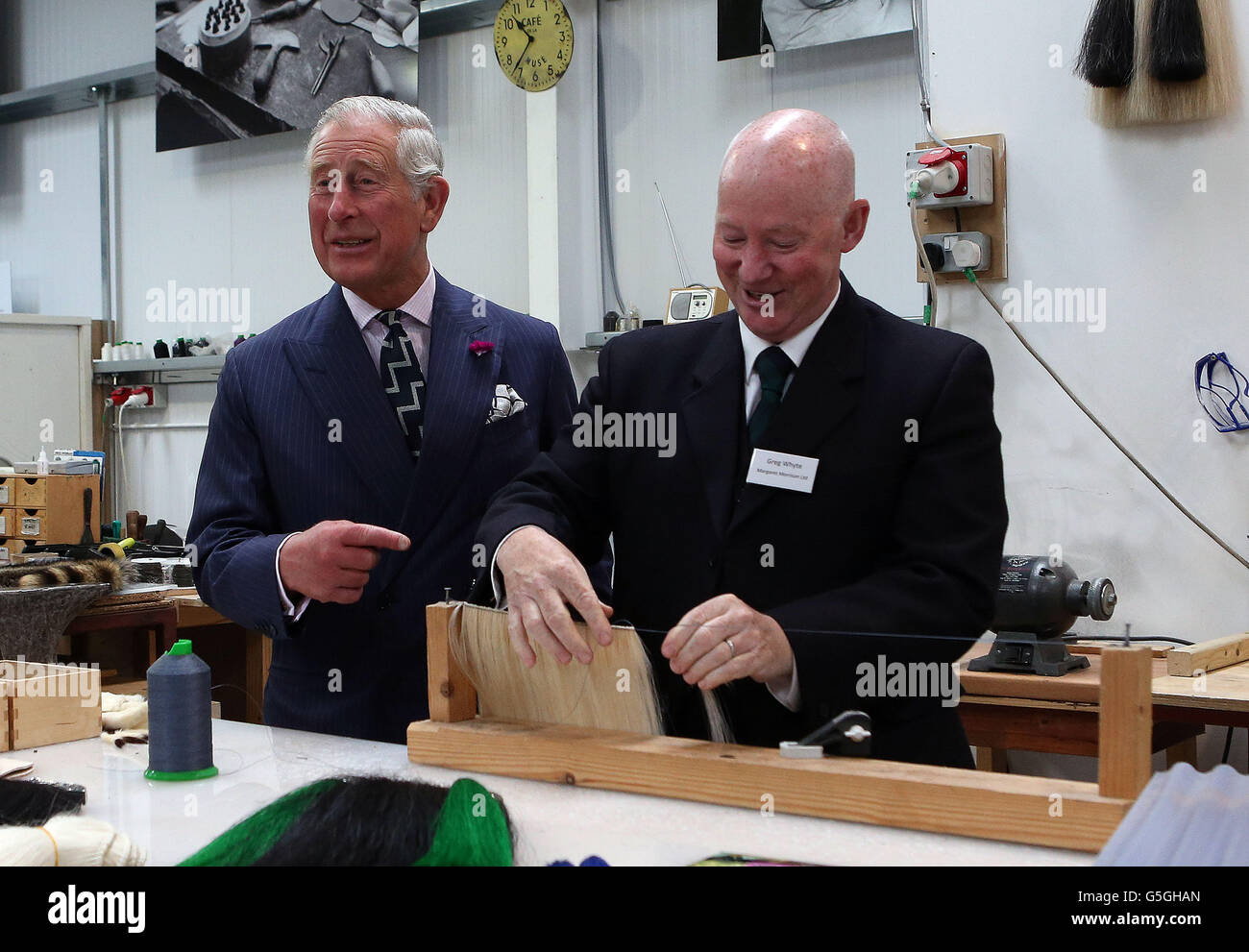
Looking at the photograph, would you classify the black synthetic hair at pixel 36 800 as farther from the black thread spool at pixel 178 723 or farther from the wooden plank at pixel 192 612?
the wooden plank at pixel 192 612

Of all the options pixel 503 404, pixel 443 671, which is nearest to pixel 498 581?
pixel 443 671

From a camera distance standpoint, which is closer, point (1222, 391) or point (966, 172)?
point (1222, 391)

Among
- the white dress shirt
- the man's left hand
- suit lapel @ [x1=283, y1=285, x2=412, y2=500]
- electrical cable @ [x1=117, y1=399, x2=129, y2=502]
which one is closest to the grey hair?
the white dress shirt

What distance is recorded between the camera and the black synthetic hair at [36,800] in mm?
1437

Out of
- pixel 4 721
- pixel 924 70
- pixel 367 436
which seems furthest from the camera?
pixel 924 70

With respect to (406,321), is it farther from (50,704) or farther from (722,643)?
(722,643)

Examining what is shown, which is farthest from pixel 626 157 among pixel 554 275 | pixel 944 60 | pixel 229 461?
pixel 229 461

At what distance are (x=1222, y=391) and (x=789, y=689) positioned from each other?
2.08 meters

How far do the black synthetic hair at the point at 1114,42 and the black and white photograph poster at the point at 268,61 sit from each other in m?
3.30

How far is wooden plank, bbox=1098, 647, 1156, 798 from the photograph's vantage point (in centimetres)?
131

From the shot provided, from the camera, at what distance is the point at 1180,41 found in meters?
3.07

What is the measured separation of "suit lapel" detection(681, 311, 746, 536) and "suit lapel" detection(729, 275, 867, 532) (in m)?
0.04

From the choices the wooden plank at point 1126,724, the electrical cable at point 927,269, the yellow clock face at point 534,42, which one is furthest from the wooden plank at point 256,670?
the wooden plank at point 1126,724
